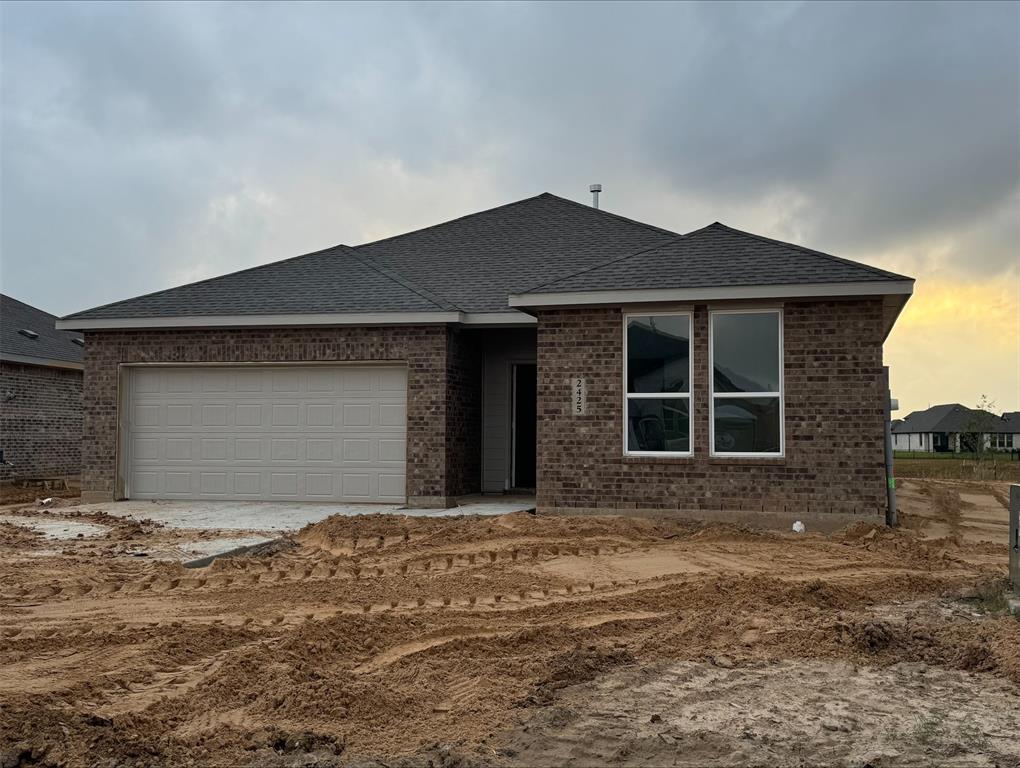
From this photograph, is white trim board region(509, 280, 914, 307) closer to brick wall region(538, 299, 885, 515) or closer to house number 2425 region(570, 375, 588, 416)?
brick wall region(538, 299, 885, 515)

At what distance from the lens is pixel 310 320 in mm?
14234

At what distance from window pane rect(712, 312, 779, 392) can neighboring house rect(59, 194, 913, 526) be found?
0.06 ft

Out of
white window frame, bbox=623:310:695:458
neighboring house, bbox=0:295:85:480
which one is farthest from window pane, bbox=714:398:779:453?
neighboring house, bbox=0:295:85:480

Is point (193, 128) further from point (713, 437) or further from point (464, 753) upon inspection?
point (464, 753)

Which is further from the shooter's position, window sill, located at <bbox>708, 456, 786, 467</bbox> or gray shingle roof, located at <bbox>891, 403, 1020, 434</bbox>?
gray shingle roof, located at <bbox>891, 403, 1020, 434</bbox>

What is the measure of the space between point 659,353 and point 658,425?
1.01 m

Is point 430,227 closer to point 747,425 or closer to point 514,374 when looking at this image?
point 514,374

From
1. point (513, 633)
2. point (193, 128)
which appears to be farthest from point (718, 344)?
point (193, 128)

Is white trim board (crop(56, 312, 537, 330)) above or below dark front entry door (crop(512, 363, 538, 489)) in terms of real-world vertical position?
above

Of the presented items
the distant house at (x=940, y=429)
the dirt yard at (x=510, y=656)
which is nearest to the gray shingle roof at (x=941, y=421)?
the distant house at (x=940, y=429)

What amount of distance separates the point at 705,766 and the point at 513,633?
2.54 metres

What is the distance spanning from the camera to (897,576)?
860cm

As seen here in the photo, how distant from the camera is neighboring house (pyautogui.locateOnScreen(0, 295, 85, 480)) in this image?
67.6 ft

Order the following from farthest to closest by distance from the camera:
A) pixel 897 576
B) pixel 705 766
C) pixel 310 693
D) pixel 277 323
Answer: pixel 277 323
pixel 897 576
pixel 310 693
pixel 705 766
